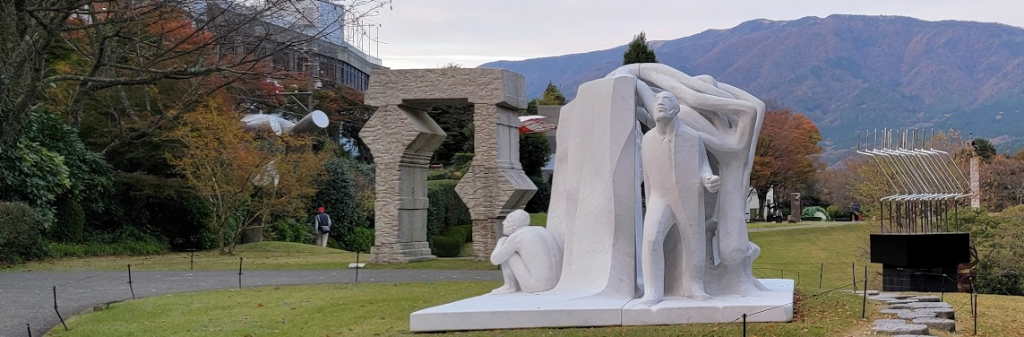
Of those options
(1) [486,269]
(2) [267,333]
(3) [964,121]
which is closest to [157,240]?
(1) [486,269]

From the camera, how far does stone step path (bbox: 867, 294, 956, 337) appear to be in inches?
414

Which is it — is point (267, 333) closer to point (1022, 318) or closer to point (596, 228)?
point (596, 228)

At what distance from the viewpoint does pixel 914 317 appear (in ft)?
38.2

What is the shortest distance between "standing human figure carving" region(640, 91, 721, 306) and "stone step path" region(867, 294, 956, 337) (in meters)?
1.90

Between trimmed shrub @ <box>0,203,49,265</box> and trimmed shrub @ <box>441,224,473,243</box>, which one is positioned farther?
trimmed shrub @ <box>441,224,473,243</box>

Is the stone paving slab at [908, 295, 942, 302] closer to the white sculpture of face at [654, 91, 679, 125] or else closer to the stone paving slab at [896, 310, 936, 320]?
the stone paving slab at [896, 310, 936, 320]

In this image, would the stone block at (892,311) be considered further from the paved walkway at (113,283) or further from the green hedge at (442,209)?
the green hedge at (442,209)

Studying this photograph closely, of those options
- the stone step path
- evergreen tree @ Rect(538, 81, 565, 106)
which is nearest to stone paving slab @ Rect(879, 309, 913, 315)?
the stone step path

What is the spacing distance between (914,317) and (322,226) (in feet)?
76.2

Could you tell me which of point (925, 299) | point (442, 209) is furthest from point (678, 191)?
point (442, 209)

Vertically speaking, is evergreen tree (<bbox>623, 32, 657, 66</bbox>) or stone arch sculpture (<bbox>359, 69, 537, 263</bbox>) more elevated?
evergreen tree (<bbox>623, 32, 657, 66</bbox>)

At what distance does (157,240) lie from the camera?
29344mm

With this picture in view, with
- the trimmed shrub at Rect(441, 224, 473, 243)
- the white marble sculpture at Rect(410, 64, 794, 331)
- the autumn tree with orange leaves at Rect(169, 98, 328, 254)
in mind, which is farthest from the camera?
the trimmed shrub at Rect(441, 224, 473, 243)

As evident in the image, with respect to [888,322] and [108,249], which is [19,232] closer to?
[108,249]
